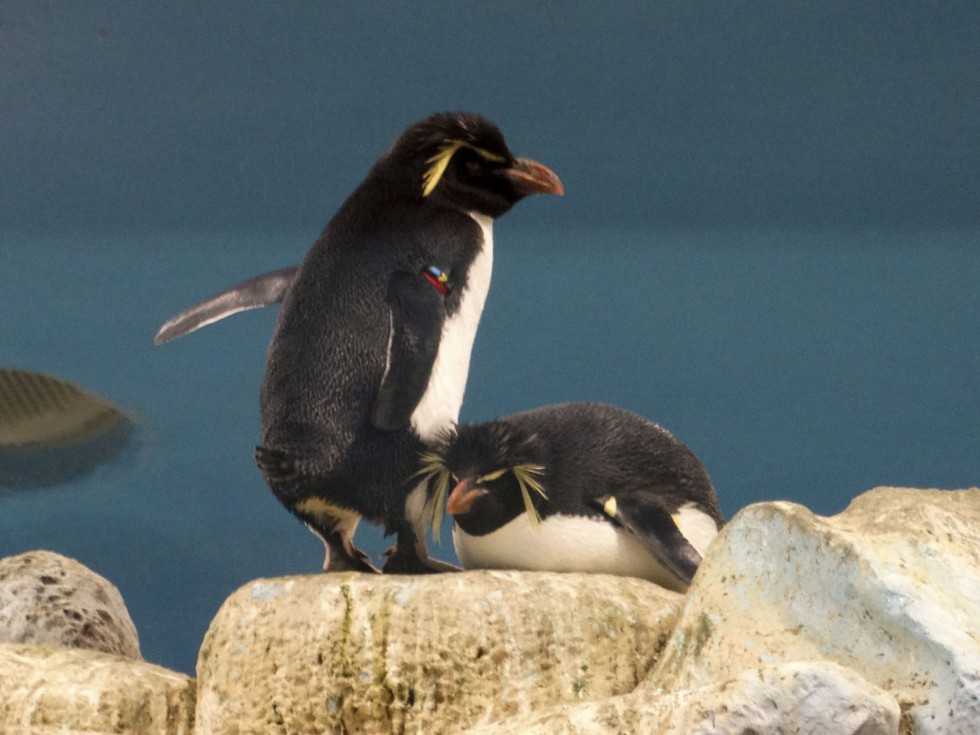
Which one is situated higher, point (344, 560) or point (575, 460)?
point (575, 460)

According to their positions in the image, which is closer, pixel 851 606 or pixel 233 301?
pixel 851 606

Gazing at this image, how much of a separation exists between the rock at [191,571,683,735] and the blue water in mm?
500

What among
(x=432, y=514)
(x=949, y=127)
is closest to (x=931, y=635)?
(x=432, y=514)

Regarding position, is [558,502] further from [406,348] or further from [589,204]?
[589,204]

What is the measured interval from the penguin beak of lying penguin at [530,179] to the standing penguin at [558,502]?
0.30m

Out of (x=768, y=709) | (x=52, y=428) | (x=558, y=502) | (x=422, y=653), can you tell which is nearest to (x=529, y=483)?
(x=558, y=502)

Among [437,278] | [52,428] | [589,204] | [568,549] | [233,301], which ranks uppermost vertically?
[589,204]

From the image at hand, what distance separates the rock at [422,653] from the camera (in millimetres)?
1374

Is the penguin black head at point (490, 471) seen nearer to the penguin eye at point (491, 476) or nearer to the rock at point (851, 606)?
the penguin eye at point (491, 476)

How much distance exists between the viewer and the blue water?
1939 millimetres

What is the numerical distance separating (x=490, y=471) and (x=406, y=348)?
18 cm

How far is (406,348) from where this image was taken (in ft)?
5.07

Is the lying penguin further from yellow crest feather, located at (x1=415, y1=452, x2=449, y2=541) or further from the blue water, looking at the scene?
the blue water

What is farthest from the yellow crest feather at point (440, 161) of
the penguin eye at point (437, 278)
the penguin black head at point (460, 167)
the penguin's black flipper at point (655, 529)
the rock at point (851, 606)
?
the rock at point (851, 606)
